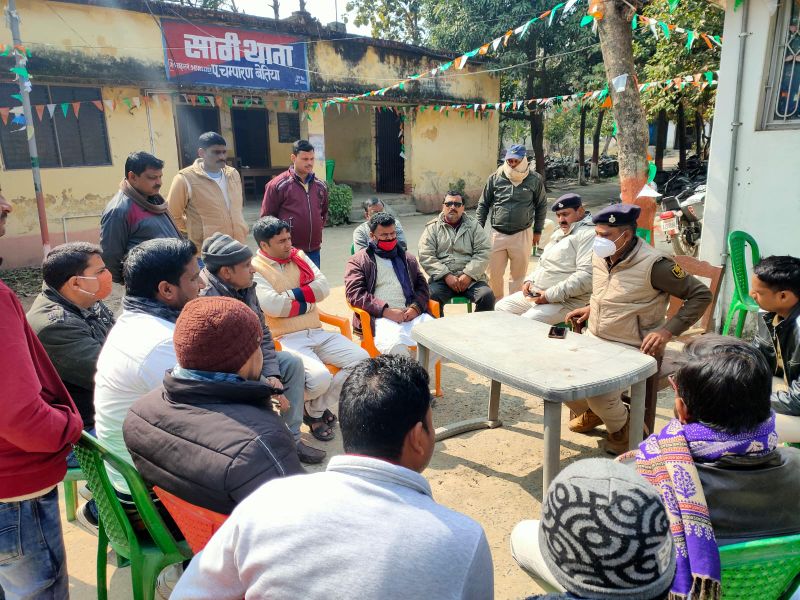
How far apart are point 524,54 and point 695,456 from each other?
15092 mm

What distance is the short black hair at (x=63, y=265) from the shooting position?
2.39 meters

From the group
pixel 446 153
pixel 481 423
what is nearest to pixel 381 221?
pixel 481 423

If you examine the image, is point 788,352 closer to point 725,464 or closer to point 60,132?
point 725,464

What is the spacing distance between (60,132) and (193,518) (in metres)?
9.02

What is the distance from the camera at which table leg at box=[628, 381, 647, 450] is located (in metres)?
2.75

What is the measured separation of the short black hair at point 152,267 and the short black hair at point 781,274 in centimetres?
254

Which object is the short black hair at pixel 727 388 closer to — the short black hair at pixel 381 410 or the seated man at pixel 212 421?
the short black hair at pixel 381 410

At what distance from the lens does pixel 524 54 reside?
584 inches

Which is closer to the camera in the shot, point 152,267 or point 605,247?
point 152,267

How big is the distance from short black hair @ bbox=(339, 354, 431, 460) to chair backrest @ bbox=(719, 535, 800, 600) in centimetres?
86

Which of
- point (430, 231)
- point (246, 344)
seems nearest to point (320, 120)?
point (430, 231)

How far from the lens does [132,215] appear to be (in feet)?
11.9

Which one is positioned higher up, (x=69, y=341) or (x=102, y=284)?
(x=102, y=284)

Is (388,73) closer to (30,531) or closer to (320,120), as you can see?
(320,120)
